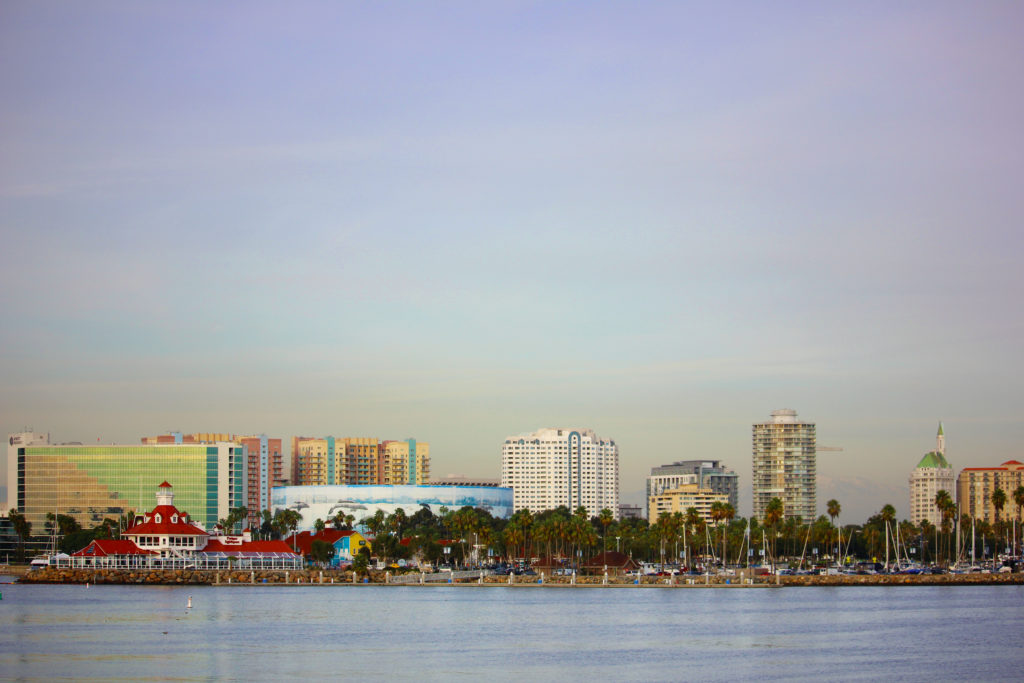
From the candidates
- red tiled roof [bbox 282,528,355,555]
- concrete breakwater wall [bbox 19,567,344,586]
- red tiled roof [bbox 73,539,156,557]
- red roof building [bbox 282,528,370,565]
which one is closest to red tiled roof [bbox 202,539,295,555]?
concrete breakwater wall [bbox 19,567,344,586]

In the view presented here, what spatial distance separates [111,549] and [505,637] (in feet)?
265

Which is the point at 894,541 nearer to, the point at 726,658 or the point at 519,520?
the point at 519,520

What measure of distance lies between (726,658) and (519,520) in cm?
9574

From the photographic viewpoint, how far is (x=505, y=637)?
71.3m

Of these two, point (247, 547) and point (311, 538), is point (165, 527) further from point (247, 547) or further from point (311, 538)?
point (311, 538)

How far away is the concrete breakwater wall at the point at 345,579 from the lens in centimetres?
13412

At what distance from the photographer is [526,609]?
94812 millimetres

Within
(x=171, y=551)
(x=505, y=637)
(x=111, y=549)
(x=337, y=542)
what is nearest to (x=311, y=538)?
(x=337, y=542)

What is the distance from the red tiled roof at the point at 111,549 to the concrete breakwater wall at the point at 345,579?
2071 millimetres

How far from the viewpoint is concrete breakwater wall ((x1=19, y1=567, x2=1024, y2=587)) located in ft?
440

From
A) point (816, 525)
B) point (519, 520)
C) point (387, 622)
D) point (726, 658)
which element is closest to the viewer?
point (726, 658)

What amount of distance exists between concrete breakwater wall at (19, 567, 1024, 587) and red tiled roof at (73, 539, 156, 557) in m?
2.07

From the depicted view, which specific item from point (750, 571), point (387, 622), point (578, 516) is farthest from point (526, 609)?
point (578, 516)

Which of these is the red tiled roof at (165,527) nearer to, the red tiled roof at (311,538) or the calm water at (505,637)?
the red tiled roof at (311,538)
